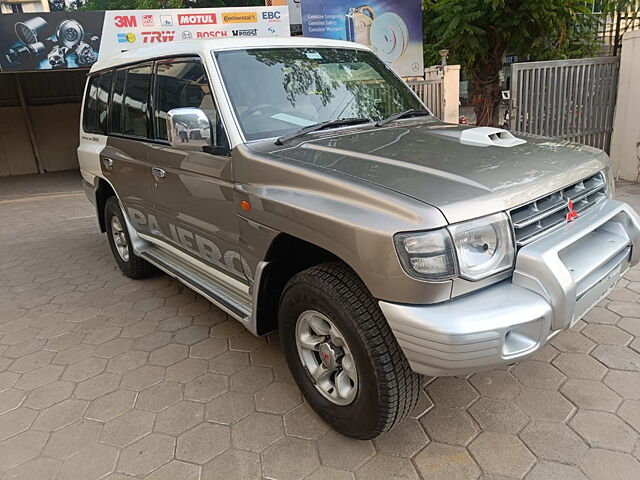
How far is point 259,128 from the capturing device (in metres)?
2.78

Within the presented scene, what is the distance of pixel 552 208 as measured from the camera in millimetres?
2229

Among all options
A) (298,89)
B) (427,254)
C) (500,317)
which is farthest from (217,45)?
(500,317)

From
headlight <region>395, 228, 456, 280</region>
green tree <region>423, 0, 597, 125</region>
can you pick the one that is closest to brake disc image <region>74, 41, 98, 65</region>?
green tree <region>423, 0, 597, 125</region>

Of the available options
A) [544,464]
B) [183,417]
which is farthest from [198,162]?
[544,464]

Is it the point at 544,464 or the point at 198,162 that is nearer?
the point at 544,464

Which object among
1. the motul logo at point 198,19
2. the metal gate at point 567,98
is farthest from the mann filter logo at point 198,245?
the motul logo at point 198,19

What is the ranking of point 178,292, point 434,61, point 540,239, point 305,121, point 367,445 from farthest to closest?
point 434,61 → point 178,292 → point 305,121 → point 367,445 → point 540,239

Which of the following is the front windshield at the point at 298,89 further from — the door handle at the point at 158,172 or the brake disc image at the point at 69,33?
the brake disc image at the point at 69,33

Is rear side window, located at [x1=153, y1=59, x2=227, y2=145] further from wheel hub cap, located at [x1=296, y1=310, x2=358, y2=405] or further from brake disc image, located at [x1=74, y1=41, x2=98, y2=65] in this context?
brake disc image, located at [x1=74, y1=41, x2=98, y2=65]

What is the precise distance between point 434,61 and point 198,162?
1123 centimetres

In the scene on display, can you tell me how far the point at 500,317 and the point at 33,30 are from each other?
10298 millimetres

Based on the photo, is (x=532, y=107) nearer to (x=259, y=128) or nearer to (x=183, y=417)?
(x=259, y=128)

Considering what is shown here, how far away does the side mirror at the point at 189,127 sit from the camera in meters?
2.63

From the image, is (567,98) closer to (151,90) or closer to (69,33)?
(151,90)
